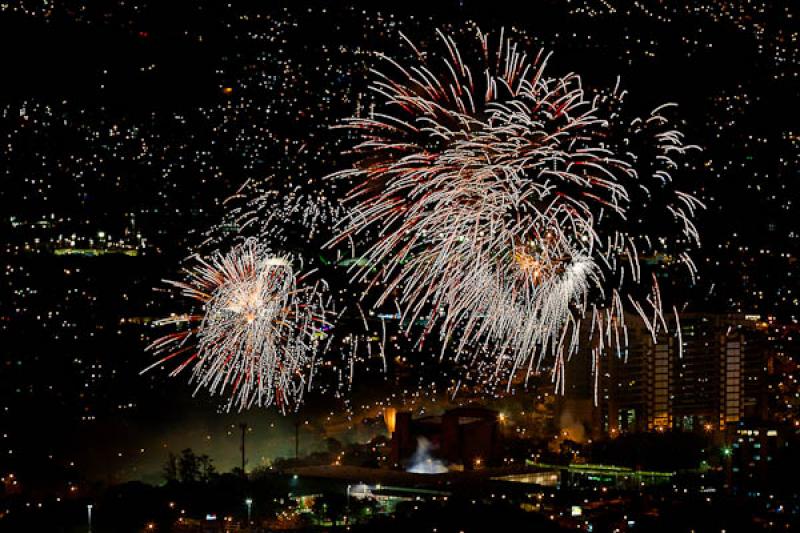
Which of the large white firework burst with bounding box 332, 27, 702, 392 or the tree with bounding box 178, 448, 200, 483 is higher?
the large white firework burst with bounding box 332, 27, 702, 392

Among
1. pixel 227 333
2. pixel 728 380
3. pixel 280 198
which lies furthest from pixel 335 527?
pixel 728 380

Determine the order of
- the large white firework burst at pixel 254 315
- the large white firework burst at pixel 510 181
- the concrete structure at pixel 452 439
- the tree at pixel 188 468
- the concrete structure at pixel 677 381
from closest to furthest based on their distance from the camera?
1. the large white firework burst at pixel 510 181
2. the large white firework burst at pixel 254 315
3. the tree at pixel 188 468
4. the concrete structure at pixel 452 439
5. the concrete structure at pixel 677 381

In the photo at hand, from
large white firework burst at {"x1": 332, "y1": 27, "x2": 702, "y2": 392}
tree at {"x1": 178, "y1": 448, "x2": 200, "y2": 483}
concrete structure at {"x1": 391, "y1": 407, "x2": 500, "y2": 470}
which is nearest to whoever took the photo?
large white firework burst at {"x1": 332, "y1": 27, "x2": 702, "y2": 392}

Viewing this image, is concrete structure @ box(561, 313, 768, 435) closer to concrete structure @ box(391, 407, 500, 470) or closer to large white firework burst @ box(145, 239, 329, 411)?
concrete structure @ box(391, 407, 500, 470)

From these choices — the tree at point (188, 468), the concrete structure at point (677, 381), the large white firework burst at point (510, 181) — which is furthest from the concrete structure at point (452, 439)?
the large white firework burst at point (510, 181)

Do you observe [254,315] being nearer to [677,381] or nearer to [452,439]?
[452,439]

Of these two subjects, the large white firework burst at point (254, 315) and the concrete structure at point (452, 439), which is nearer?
the large white firework burst at point (254, 315)

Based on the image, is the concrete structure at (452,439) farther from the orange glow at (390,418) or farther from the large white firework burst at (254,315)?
the large white firework burst at (254,315)

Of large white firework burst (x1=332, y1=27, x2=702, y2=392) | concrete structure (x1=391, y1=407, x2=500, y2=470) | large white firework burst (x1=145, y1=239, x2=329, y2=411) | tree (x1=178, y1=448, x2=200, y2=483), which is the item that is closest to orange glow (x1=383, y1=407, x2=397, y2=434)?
concrete structure (x1=391, y1=407, x2=500, y2=470)

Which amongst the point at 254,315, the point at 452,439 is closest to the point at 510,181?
the point at 254,315

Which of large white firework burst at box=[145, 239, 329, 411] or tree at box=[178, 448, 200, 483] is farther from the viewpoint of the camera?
tree at box=[178, 448, 200, 483]

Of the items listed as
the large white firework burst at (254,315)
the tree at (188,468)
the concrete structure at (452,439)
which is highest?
the large white firework burst at (254,315)

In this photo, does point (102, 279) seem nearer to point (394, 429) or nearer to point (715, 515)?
point (394, 429)
